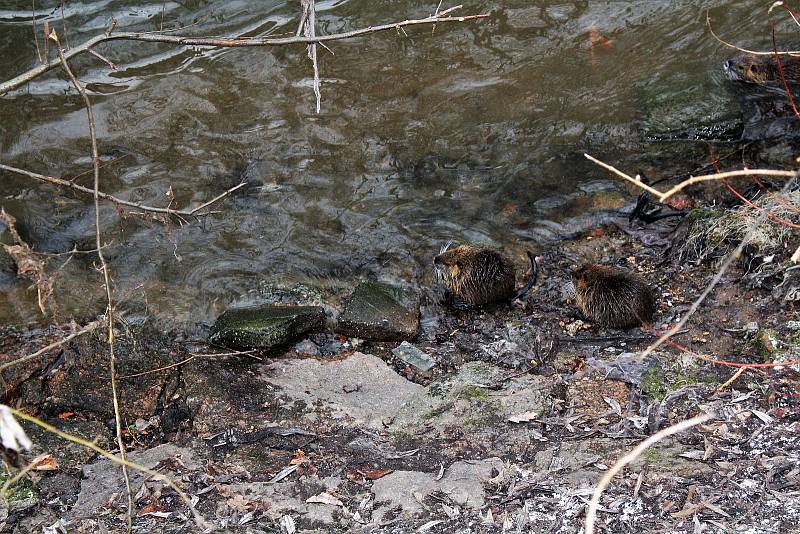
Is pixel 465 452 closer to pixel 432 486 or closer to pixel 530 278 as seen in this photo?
pixel 432 486

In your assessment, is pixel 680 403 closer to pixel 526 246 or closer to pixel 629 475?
pixel 629 475

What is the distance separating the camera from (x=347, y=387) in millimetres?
5180

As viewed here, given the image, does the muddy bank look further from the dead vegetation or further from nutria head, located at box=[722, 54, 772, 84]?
nutria head, located at box=[722, 54, 772, 84]

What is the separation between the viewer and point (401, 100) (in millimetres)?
7609

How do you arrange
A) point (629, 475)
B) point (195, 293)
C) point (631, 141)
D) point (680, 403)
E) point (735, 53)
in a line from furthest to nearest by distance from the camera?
point (735, 53) < point (631, 141) < point (195, 293) < point (680, 403) < point (629, 475)

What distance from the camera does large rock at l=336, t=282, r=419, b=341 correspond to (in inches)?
228

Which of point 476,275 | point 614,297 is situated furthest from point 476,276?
point 614,297

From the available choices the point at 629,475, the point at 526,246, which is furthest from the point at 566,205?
the point at 629,475

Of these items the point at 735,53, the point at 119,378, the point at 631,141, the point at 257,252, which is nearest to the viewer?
the point at 119,378

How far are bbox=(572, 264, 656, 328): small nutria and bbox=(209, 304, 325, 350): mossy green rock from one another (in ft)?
6.96

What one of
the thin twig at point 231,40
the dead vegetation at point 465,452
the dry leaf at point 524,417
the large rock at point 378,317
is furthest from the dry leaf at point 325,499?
the thin twig at point 231,40

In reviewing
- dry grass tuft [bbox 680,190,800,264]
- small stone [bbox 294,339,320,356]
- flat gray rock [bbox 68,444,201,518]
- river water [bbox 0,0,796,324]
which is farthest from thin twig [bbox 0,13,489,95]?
dry grass tuft [bbox 680,190,800,264]

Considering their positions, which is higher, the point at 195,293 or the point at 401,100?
the point at 401,100

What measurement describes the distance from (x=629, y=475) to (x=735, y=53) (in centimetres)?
566
